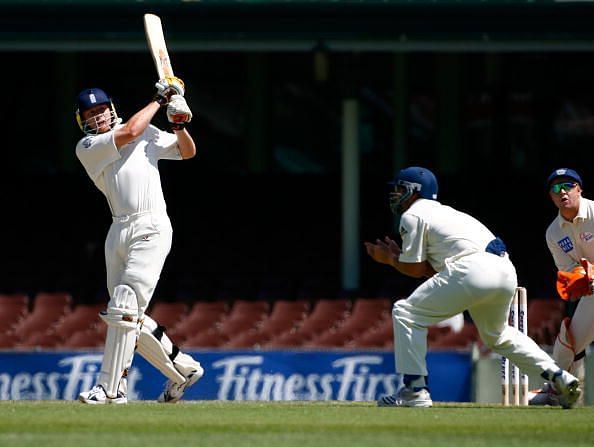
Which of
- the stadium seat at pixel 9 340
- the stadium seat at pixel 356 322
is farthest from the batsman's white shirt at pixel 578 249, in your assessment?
the stadium seat at pixel 9 340

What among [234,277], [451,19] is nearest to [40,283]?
[234,277]

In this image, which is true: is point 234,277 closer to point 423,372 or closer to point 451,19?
point 451,19

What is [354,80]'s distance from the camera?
16219 mm

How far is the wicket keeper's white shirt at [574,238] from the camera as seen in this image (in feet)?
29.9

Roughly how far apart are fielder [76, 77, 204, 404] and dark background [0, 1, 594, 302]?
6.47 m

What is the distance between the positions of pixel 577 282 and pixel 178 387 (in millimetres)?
2520

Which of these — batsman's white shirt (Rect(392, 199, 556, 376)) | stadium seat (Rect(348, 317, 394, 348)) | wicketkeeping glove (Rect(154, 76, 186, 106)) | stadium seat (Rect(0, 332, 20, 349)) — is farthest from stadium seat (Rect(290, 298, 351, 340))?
batsman's white shirt (Rect(392, 199, 556, 376))

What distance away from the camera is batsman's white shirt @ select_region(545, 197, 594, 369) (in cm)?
912

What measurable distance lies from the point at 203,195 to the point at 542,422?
11200mm

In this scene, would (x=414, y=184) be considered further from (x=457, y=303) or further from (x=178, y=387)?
(x=178, y=387)

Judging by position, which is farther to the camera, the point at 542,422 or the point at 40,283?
the point at 40,283

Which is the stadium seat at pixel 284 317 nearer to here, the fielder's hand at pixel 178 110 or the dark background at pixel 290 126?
the dark background at pixel 290 126

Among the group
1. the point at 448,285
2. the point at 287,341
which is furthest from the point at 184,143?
the point at 287,341

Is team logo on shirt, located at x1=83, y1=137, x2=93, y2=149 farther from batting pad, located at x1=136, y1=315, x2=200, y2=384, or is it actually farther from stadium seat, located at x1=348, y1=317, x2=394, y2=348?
stadium seat, located at x1=348, y1=317, x2=394, y2=348
